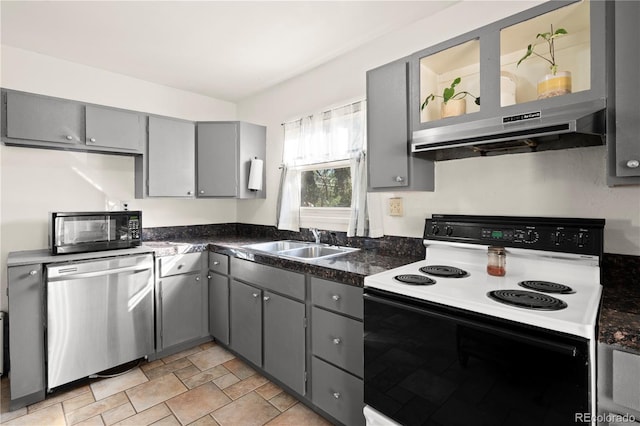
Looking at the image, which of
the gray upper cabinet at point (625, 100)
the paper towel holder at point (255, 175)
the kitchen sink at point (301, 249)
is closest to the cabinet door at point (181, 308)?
the kitchen sink at point (301, 249)

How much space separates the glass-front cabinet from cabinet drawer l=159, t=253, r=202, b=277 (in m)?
2.14

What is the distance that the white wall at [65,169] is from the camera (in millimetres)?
2559

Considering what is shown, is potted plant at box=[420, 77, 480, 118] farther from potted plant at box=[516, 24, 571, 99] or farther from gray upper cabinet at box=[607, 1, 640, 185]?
gray upper cabinet at box=[607, 1, 640, 185]

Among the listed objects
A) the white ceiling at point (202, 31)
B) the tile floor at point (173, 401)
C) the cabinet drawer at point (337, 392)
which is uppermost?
the white ceiling at point (202, 31)

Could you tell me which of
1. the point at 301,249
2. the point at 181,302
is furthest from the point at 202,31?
the point at 181,302

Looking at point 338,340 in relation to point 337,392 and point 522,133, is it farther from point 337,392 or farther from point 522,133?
point 522,133

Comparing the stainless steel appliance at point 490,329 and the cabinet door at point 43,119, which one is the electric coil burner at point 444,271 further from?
the cabinet door at point 43,119

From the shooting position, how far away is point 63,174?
2.78 meters

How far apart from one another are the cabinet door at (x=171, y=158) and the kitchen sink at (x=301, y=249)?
3.22 feet

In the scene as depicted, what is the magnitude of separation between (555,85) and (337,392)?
1.85m

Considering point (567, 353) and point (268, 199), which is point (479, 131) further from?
point (268, 199)

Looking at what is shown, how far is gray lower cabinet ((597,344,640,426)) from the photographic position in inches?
37.1

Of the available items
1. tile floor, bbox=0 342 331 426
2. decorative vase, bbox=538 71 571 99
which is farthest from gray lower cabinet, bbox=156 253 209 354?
decorative vase, bbox=538 71 571 99

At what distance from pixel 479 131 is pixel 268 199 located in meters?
2.34
